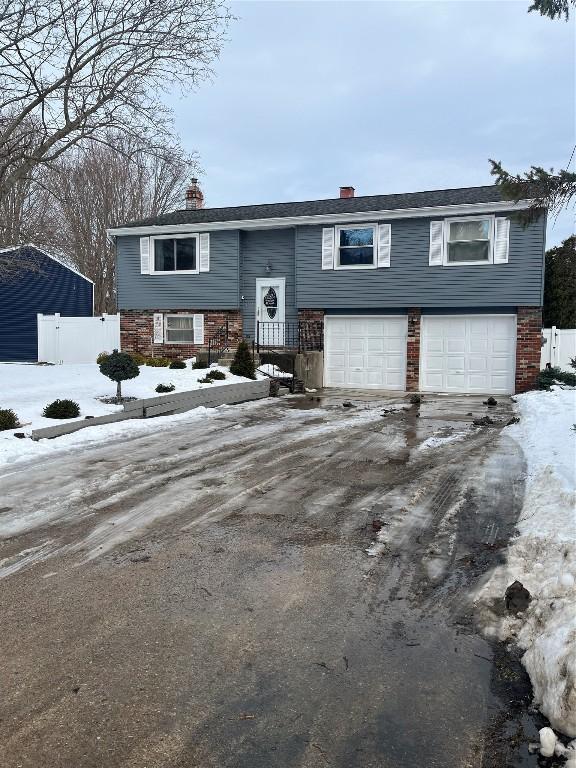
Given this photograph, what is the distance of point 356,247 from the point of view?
19.7m

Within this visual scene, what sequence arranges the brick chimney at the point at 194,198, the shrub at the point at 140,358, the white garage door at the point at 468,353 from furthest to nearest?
the brick chimney at the point at 194,198
the shrub at the point at 140,358
the white garage door at the point at 468,353

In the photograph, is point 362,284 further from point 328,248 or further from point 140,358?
point 140,358

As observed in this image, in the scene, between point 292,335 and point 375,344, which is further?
point 292,335

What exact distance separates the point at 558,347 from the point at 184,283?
42.4 ft

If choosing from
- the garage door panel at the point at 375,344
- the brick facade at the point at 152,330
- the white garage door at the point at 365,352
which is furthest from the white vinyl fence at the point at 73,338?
the garage door panel at the point at 375,344

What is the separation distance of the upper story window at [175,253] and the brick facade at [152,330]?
161cm

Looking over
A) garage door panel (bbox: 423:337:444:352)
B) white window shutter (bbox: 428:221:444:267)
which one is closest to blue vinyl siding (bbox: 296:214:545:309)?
white window shutter (bbox: 428:221:444:267)

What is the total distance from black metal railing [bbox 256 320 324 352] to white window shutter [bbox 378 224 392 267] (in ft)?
9.65

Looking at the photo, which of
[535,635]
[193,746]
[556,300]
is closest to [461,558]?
[535,635]

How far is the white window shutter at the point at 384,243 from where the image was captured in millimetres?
19109

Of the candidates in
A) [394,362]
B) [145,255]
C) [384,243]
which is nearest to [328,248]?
[384,243]

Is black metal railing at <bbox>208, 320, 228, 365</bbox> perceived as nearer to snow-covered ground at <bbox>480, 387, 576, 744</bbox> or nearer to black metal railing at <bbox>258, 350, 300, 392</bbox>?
black metal railing at <bbox>258, 350, 300, 392</bbox>

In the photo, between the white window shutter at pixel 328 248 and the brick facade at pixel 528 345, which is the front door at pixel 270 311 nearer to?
the white window shutter at pixel 328 248

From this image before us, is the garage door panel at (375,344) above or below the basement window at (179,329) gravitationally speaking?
below
